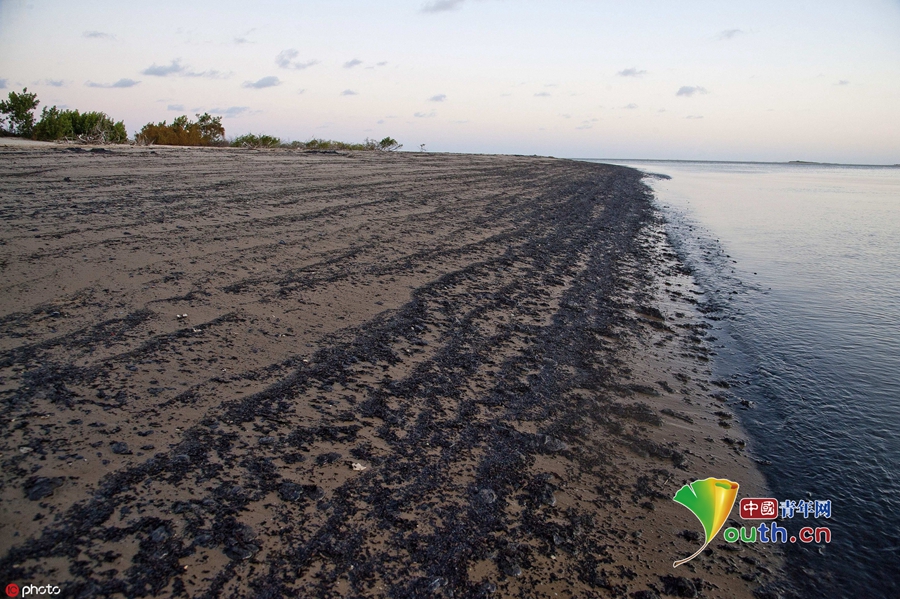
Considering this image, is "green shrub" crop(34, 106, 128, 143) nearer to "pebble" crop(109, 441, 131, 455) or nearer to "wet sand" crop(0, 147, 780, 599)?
"wet sand" crop(0, 147, 780, 599)

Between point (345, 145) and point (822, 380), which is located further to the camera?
point (345, 145)

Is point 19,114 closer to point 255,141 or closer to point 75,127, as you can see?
point 75,127

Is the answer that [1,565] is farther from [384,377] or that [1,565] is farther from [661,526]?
[661,526]

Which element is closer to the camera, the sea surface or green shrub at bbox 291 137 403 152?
the sea surface

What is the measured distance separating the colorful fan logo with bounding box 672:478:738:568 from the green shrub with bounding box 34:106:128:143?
1897 cm

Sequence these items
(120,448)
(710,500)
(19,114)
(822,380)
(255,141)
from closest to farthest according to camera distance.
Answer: (120,448)
(710,500)
(822,380)
(19,114)
(255,141)

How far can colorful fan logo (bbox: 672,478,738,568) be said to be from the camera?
7.12ft

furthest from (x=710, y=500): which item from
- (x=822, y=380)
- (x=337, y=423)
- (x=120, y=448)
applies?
(x=120, y=448)

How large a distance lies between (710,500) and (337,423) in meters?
1.77

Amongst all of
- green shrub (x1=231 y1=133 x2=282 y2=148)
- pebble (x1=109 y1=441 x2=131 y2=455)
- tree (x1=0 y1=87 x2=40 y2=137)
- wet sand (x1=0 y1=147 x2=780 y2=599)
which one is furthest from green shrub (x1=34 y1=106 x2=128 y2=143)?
pebble (x1=109 y1=441 x2=131 y2=455)

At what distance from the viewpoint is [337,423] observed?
8.02 feet

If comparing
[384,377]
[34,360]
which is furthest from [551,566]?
[34,360]

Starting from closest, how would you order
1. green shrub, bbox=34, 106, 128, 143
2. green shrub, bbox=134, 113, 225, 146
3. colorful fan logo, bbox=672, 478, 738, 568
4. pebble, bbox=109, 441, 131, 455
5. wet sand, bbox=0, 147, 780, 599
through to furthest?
wet sand, bbox=0, 147, 780, 599, pebble, bbox=109, 441, 131, 455, colorful fan logo, bbox=672, 478, 738, 568, green shrub, bbox=34, 106, 128, 143, green shrub, bbox=134, 113, 225, 146

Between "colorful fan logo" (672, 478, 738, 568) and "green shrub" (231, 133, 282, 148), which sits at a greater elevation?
"green shrub" (231, 133, 282, 148)
